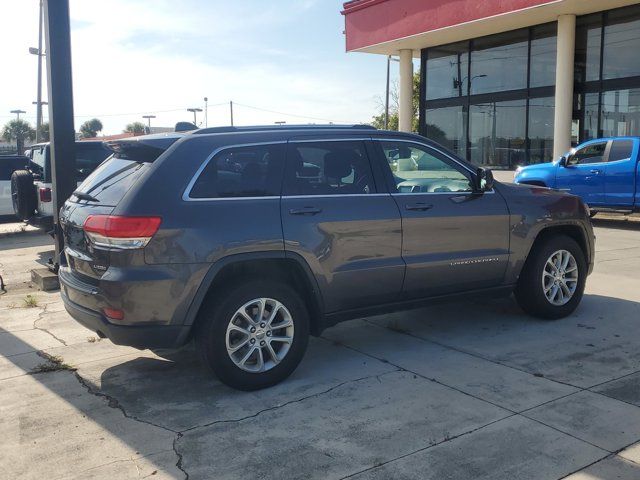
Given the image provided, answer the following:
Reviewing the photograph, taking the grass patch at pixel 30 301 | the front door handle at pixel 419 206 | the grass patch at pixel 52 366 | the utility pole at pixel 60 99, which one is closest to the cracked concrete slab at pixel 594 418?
the front door handle at pixel 419 206

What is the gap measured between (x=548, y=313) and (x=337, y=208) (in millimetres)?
2599

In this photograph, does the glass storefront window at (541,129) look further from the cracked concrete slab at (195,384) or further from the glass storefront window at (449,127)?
the cracked concrete slab at (195,384)

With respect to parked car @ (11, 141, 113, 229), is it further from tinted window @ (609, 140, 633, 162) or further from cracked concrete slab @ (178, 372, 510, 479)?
tinted window @ (609, 140, 633, 162)

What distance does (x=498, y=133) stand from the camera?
19234 mm

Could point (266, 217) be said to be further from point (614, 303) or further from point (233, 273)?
point (614, 303)

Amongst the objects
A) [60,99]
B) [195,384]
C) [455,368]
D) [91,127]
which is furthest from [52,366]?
[91,127]

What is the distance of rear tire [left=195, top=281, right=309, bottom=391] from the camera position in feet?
14.2

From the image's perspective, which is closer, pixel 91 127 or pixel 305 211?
pixel 305 211

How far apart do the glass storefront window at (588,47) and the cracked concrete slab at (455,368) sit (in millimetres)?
13686

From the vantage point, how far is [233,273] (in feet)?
14.6

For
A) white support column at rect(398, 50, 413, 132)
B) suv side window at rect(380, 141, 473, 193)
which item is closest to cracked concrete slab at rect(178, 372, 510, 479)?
suv side window at rect(380, 141, 473, 193)

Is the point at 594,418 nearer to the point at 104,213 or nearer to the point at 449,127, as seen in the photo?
the point at 104,213

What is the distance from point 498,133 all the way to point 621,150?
602 centimetres

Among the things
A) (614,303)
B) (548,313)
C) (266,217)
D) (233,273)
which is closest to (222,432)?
(233,273)
